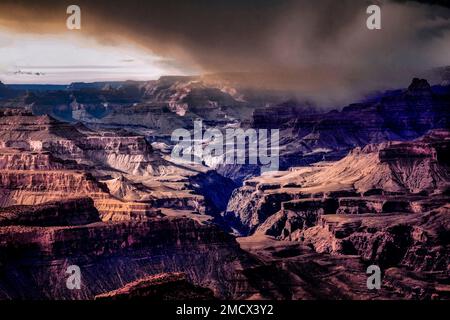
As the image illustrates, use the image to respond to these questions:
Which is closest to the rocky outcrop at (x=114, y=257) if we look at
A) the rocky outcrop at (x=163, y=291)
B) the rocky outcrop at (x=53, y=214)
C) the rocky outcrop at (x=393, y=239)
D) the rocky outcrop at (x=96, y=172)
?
the rocky outcrop at (x=53, y=214)

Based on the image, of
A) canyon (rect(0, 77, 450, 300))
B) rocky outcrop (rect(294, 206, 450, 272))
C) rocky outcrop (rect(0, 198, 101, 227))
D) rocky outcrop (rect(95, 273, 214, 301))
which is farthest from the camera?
rocky outcrop (rect(294, 206, 450, 272))

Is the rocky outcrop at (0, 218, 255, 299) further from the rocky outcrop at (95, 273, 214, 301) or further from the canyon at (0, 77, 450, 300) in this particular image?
the rocky outcrop at (95, 273, 214, 301)

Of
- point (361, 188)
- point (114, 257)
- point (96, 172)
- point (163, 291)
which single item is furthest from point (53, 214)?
point (96, 172)

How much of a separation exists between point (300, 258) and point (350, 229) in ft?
43.1

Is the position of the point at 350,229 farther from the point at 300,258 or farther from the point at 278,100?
the point at 278,100

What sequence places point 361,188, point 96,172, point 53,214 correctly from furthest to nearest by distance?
point 96,172 < point 361,188 < point 53,214

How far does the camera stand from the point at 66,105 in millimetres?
181250

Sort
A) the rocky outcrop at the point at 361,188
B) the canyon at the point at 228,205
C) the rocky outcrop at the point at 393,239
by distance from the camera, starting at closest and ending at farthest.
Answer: the canyon at the point at 228,205 → the rocky outcrop at the point at 393,239 → the rocky outcrop at the point at 361,188

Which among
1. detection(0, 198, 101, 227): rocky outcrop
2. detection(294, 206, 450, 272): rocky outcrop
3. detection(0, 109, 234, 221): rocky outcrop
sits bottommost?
detection(294, 206, 450, 272): rocky outcrop

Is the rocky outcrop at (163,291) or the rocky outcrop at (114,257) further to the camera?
the rocky outcrop at (114,257)

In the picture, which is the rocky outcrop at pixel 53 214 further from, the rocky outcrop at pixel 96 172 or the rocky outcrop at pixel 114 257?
the rocky outcrop at pixel 96 172

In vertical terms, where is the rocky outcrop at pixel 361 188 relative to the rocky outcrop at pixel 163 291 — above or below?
above

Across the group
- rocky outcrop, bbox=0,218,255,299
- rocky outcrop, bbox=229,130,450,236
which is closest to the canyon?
rocky outcrop, bbox=0,218,255,299

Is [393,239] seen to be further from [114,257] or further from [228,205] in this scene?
[228,205]
